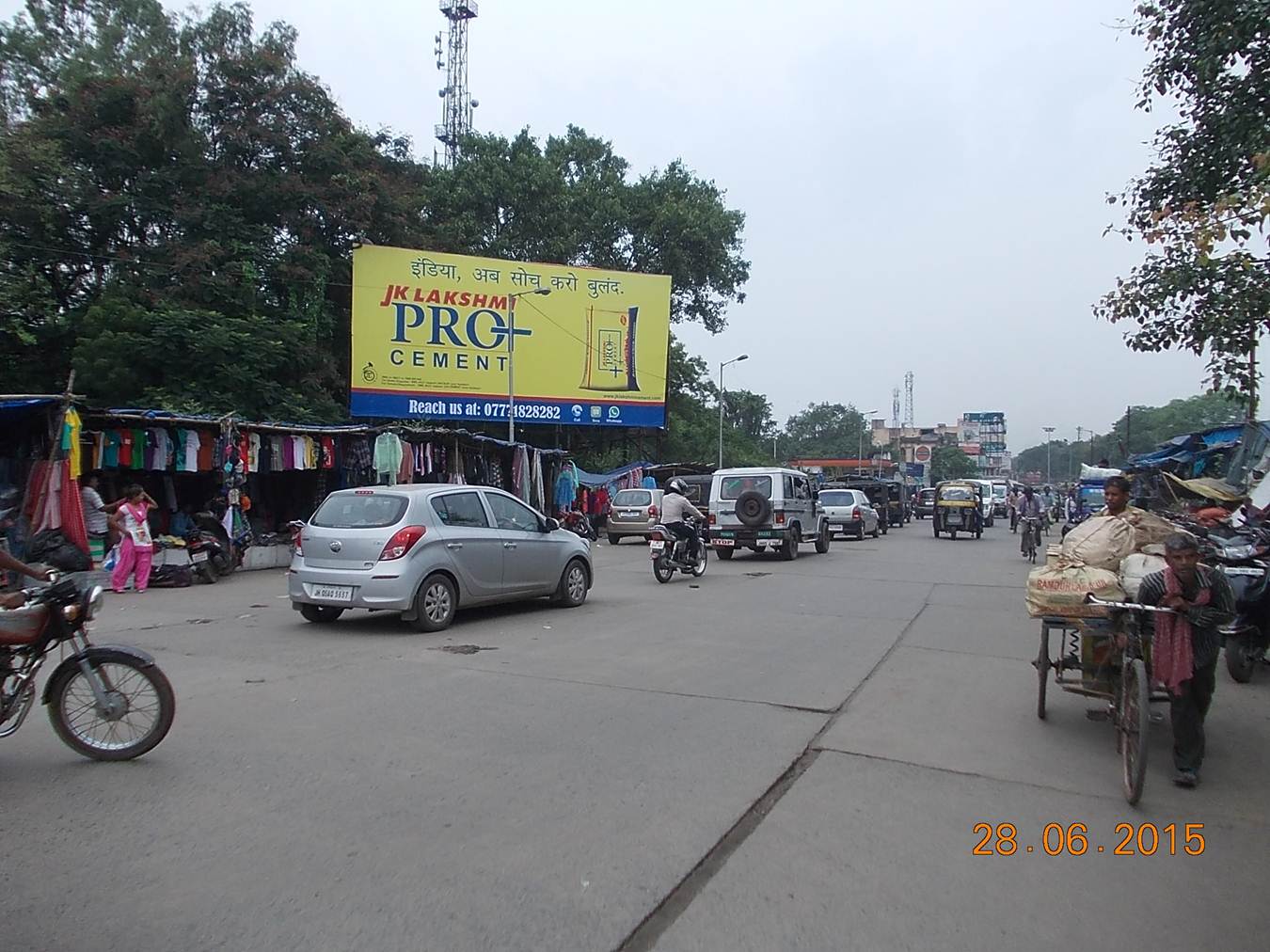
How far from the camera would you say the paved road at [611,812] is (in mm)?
3289

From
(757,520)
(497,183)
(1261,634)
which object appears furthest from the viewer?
(497,183)

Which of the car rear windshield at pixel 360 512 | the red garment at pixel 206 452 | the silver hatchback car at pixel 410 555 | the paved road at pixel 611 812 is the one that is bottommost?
the paved road at pixel 611 812

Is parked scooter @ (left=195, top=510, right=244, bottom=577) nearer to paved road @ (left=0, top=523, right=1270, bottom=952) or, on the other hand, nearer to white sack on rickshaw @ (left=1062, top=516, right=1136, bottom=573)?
paved road @ (left=0, top=523, right=1270, bottom=952)

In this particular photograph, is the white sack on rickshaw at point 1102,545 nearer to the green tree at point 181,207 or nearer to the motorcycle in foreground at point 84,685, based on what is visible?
the motorcycle in foreground at point 84,685

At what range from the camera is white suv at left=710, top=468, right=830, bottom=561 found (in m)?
19.1

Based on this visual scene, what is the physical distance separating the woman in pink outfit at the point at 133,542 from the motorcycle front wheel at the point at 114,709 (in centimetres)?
864

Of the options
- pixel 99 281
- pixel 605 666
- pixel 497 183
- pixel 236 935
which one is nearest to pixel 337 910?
pixel 236 935

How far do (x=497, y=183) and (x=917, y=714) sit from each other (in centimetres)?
3345

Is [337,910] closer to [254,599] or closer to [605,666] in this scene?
[605,666]

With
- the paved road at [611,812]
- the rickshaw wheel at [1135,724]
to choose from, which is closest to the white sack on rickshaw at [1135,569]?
the rickshaw wheel at [1135,724]

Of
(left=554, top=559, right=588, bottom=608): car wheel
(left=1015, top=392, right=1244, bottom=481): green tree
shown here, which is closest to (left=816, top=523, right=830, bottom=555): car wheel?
(left=554, top=559, right=588, bottom=608): car wheel

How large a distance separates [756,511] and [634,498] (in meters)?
6.50

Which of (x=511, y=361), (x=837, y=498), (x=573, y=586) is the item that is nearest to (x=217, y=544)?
(x=573, y=586)

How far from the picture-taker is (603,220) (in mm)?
37812
